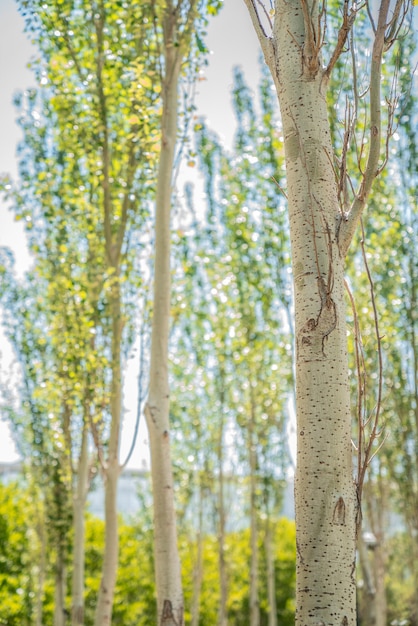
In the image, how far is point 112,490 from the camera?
7.42m

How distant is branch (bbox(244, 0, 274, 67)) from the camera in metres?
3.36

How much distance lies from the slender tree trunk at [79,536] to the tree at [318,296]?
281 inches

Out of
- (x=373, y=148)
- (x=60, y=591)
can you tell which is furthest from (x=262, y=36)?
(x=60, y=591)

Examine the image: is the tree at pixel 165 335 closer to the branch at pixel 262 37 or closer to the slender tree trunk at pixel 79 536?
the branch at pixel 262 37

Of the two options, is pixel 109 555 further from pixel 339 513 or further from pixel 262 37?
pixel 262 37

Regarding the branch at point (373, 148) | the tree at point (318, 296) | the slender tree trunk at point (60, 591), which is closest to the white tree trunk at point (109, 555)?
the tree at point (318, 296)

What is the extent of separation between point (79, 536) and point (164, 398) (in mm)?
5157

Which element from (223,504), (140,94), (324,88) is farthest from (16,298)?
(324,88)

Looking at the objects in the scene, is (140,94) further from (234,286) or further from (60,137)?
(234,286)

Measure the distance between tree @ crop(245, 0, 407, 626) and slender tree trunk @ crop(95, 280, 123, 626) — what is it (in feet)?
15.8

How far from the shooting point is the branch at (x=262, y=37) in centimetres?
336

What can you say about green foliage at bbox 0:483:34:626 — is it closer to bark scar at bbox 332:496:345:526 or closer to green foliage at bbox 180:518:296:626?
green foliage at bbox 180:518:296:626

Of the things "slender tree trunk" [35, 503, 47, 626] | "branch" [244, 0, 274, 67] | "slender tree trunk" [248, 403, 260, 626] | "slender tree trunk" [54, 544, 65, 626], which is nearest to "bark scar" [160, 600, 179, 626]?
"branch" [244, 0, 274, 67]

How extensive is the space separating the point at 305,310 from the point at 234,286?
1084 centimetres
